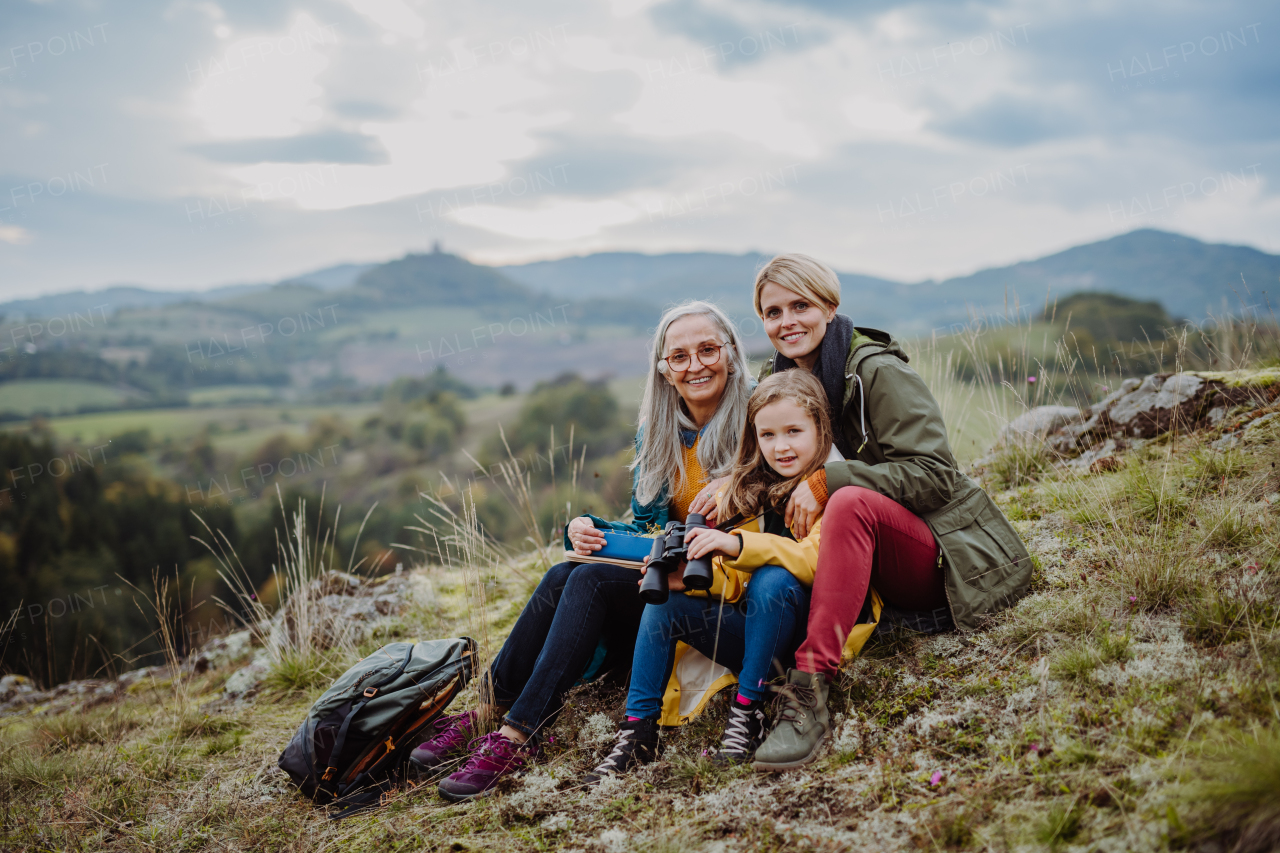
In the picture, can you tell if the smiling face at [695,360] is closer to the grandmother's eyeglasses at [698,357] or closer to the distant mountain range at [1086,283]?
the grandmother's eyeglasses at [698,357]

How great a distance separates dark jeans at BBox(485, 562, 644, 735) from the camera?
2.49 meters

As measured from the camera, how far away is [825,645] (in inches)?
83.3

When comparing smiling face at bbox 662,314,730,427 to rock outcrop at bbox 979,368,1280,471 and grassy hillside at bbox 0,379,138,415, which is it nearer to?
rock outcrop at bbox 979,368,1280,471

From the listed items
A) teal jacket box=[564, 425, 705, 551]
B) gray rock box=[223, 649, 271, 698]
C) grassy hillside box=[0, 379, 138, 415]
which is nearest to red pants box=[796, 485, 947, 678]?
teal jacket box=[564, 425, 705, 551]

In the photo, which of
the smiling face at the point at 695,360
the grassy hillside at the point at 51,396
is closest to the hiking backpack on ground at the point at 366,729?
the smiling face at the point at 695,360

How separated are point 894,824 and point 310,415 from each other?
81.2 m

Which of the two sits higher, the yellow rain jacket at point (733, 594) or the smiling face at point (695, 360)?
the smiling face at point (695, 360)

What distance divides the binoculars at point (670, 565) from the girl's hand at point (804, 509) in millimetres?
308

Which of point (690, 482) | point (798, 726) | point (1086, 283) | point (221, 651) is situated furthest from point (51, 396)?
point (1086, 283)

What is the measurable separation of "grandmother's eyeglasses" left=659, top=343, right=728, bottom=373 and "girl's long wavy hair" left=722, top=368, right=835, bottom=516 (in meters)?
0.32

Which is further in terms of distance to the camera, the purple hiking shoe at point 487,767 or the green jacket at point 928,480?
the purple hiking shoe at point 487,767

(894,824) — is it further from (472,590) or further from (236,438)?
(236,438)

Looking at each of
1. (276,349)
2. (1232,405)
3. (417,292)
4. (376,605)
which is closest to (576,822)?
(376,605)

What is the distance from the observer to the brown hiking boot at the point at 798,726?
2.09m
